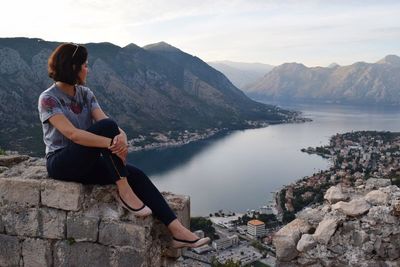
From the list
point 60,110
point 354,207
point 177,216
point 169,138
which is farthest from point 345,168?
point 60,110

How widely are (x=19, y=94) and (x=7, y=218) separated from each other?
231ft

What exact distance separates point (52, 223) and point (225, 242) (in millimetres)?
25065

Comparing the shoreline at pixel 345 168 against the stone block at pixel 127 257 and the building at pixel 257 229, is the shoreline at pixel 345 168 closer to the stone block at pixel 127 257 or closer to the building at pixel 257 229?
the building at pixel 257 229

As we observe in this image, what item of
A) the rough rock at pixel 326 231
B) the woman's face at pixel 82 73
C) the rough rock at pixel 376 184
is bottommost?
the rough rock at pixel 326 231

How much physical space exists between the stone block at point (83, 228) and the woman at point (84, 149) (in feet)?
0.88

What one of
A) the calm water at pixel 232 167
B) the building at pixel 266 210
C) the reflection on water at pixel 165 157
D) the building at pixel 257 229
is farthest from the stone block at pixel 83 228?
the reflection on water at pixel 165 157

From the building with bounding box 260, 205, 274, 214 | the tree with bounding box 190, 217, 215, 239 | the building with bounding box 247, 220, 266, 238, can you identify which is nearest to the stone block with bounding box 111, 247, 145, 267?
the tree with bounding box 190, 217, 215, 239

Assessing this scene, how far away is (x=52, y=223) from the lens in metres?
3.32

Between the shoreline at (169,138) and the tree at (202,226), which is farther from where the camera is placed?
the shoreline at (169,138)

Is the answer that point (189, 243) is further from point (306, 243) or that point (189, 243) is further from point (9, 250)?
point (306, 243)

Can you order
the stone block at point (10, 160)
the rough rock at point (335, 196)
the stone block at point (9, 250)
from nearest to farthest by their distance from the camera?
the stone block at point (9, 250) → the stone block at point (10, 160) → the rough rock at point (335, 196)

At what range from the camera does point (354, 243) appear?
435 cm

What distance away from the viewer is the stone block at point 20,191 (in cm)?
336

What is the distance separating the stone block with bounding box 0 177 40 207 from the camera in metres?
3.36
